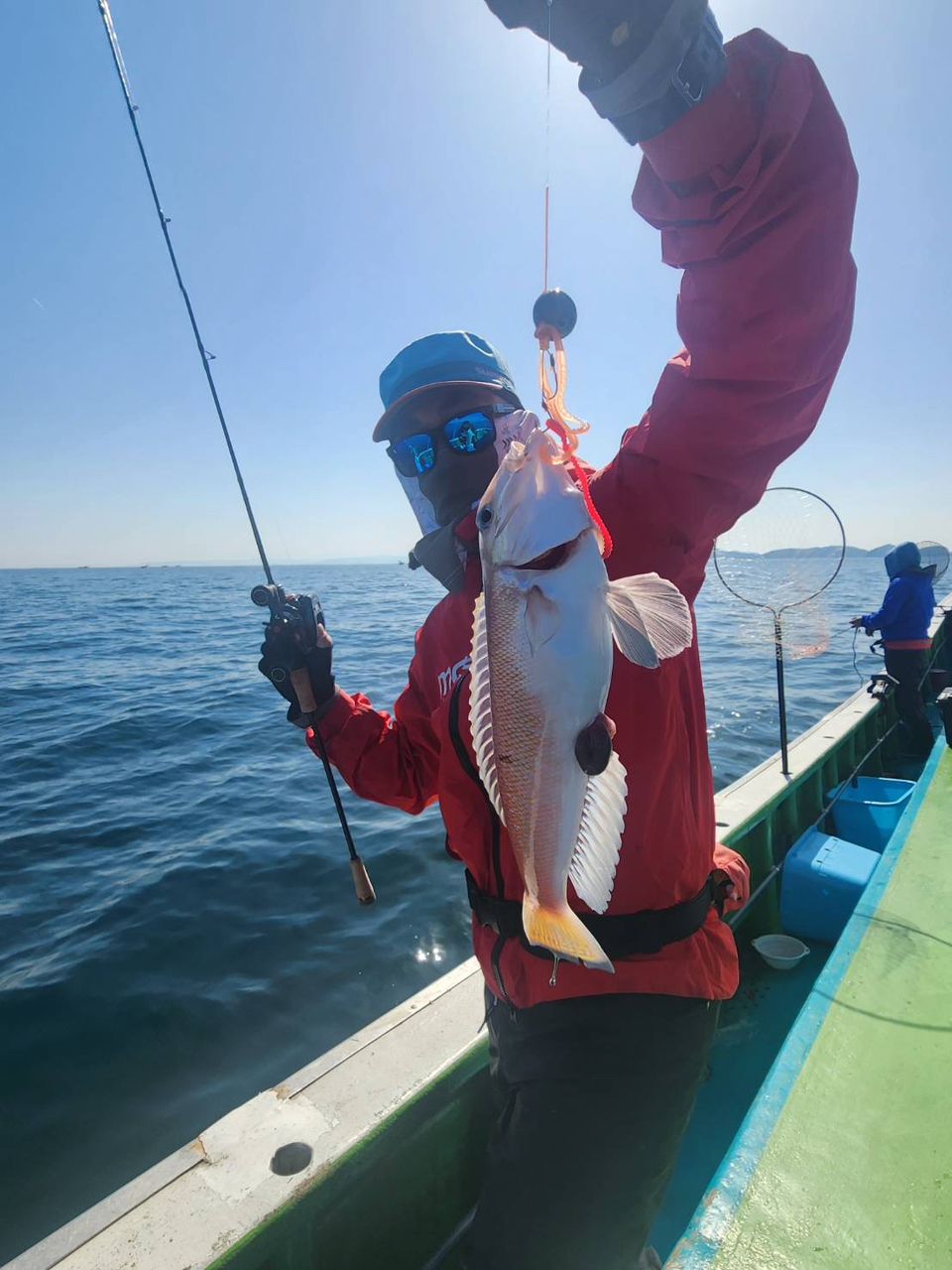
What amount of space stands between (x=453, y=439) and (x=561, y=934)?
1790 mm

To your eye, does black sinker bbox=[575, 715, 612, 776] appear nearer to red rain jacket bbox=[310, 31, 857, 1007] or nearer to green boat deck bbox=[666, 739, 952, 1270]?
red rain jacket bbox=[310, 31, 857, 1007]

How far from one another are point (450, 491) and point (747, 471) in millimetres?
1234

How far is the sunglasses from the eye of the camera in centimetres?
256

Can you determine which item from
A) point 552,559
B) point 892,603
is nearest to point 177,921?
point 552,559

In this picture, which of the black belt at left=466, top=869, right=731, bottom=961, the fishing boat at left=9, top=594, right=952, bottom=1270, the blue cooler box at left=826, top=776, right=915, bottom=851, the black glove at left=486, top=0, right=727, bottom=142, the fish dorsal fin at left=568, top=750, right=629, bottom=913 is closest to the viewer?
the black glove at left=486, top=0, right=727, bottom=142

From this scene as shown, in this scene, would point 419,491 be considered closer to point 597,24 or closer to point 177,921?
point 597,24

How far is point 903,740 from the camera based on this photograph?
9.62 meters

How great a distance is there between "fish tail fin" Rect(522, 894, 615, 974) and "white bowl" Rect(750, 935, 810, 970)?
3.92 metres

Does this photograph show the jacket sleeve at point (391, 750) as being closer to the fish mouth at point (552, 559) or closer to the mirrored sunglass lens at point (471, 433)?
the mirrored sunglass lens at point (471, 433)

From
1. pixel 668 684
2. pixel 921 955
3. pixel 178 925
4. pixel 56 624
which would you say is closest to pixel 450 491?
pixel 668 684

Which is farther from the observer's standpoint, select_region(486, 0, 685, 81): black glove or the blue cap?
the blue cap

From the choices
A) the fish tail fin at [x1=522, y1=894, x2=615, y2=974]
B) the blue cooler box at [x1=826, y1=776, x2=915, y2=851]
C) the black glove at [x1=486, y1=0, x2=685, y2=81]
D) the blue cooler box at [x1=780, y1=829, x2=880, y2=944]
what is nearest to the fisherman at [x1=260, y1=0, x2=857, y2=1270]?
the black glove at [x1=486, y1=0, x2=685, y2=81]

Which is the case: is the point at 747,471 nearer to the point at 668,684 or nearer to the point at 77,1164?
the point at 668,684

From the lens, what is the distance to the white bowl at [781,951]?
187 inches
